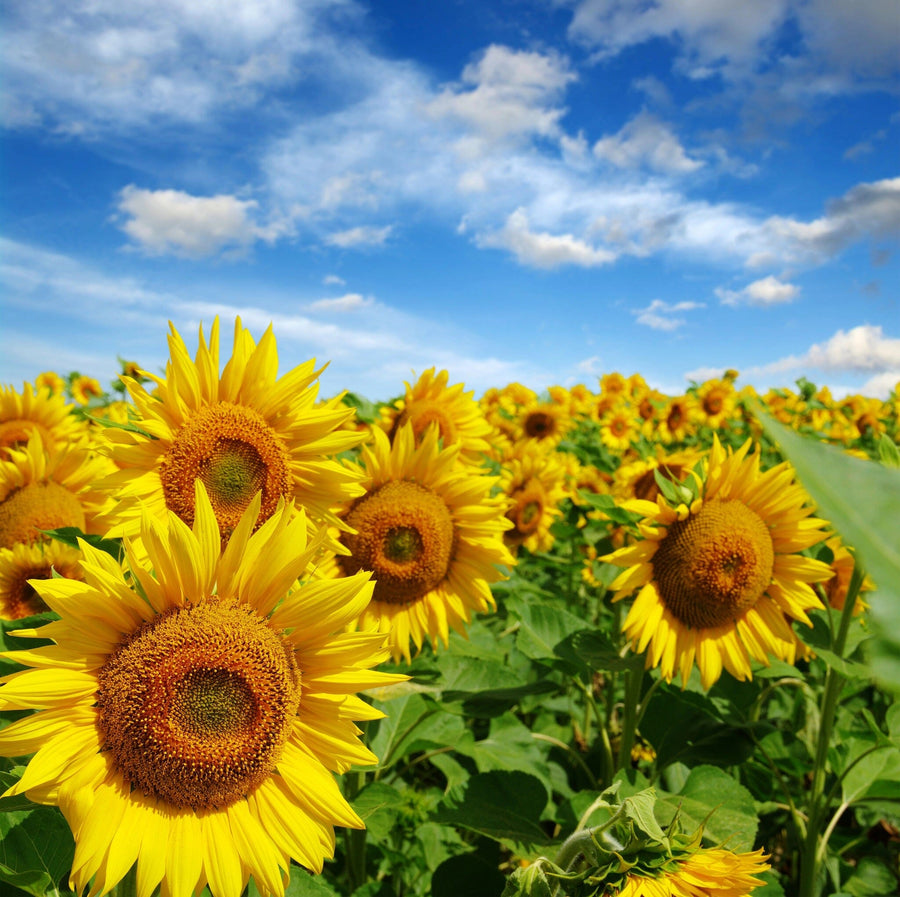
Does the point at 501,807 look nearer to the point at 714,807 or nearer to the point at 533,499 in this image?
the point at 714,807

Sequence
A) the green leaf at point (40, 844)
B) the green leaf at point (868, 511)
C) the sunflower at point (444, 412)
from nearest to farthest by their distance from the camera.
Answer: the green leaf at point (868, 511) < the green leaf at point (40, 844) < the sunflower at point (444, 412)

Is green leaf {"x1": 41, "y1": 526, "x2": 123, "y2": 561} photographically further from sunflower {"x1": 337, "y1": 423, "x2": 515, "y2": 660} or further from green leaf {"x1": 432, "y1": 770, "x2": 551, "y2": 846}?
green leaf {"x1": 432, "y1": 770, "x2": 551, "y2": 846}

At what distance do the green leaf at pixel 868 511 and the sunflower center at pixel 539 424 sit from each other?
8.01 metres

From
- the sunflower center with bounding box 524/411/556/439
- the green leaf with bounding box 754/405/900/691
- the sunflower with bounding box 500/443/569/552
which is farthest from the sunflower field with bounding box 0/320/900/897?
the sunflower center with bounding box 524/411/556/439

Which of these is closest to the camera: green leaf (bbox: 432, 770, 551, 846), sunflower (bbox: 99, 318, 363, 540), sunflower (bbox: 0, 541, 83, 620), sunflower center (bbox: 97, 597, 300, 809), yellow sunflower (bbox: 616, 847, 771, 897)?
yellow sunflower (bbox: 616, 847, 771, 897)

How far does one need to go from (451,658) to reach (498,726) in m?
0.72

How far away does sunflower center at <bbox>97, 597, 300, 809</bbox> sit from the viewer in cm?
168

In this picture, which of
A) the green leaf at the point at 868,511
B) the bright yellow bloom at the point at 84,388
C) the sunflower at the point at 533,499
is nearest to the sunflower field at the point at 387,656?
the green leaf at the point at 868,511

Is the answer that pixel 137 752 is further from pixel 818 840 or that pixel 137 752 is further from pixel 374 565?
pixel 818 840

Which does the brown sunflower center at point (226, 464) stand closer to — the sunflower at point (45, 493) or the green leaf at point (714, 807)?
the sunflower at point (45, 493)

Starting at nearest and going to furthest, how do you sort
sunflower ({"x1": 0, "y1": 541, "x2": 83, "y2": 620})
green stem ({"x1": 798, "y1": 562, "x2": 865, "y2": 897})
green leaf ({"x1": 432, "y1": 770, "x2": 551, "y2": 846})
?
green leaf ({"x1": 432, "y1": 770, "x2": 551, "y2": 846}), sunflower ({"x1": 0, "y1": 541, "x2": 83, "y2": 620}), green stem ({"x1": 798, "y1": 562, "x2": 865, "y2": 897})

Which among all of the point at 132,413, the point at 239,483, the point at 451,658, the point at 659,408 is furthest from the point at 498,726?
the point at 659,408

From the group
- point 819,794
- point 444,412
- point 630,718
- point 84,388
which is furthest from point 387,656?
point 84,388

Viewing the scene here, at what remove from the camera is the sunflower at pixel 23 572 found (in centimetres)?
286
